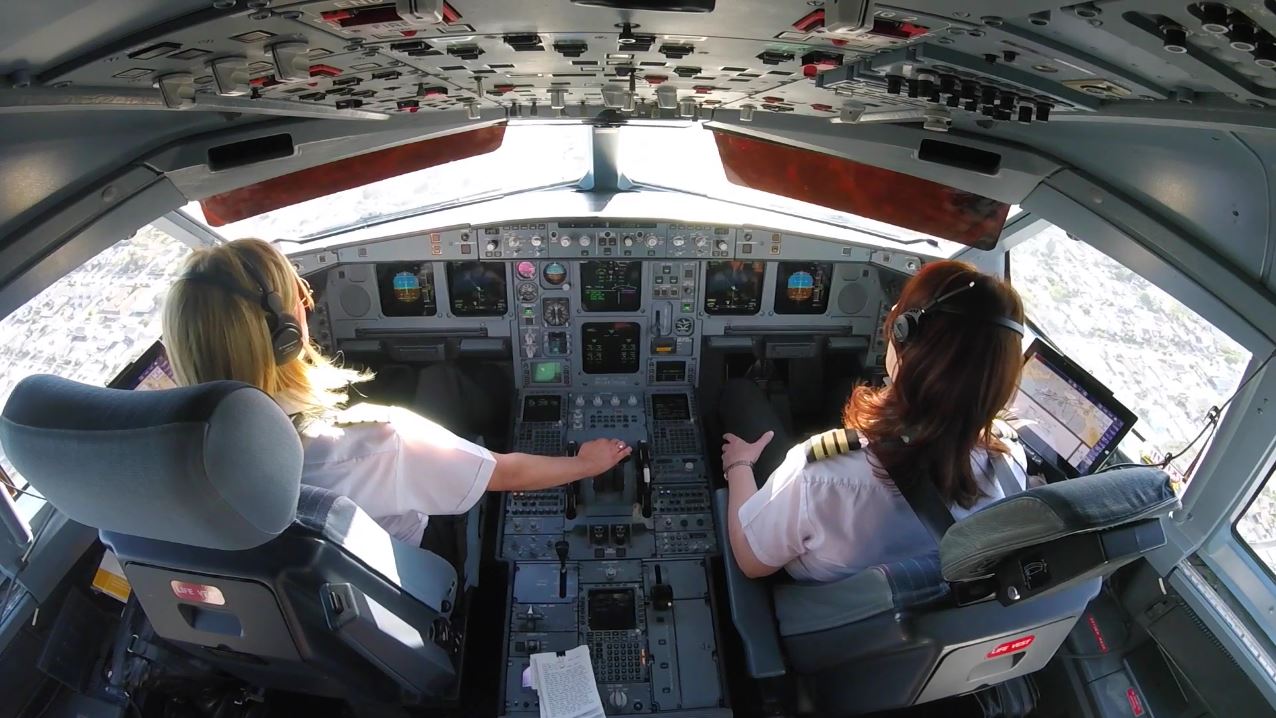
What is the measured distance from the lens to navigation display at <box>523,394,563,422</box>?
3.94 metres

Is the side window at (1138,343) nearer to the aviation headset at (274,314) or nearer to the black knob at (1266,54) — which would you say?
the black knob at (1266,54)

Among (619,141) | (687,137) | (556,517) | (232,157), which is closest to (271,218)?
(232,157)

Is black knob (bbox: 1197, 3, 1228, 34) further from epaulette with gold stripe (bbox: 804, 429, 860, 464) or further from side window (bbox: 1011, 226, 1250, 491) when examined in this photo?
side window (bbox: 1011, 226, 1250, 491)

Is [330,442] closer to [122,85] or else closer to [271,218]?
[122,85]

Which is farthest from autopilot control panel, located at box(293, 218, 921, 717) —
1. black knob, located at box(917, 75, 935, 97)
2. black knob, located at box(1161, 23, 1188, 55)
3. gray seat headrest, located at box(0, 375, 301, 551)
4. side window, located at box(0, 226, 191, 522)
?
black knob, located at box(1161, 23, 1188, 55)

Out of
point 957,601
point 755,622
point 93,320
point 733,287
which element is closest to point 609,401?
point 733,287

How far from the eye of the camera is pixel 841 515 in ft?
6.38

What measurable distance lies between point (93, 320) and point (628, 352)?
232cm

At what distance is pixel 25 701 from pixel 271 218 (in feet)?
7.53

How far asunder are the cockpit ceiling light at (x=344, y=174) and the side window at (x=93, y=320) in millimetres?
322

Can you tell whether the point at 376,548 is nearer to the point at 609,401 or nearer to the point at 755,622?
the point at 755,622

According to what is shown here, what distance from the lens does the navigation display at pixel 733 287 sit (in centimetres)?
387

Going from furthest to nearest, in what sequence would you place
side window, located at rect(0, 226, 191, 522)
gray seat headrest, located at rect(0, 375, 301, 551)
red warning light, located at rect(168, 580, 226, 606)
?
side window, located at rect(0, 226, 191, 522)
red warning light, located at rect(168, 580, 226, 606)
gray seat headrest, located at rect(0, 375, 301, 551)

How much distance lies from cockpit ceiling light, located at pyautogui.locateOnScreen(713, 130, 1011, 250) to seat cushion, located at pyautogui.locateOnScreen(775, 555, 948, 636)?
1.64 meters
